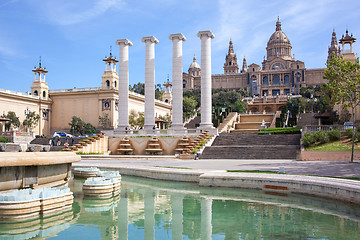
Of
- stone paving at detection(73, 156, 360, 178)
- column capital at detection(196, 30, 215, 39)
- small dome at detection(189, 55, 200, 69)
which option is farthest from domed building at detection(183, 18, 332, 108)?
stone paving at detection(73, 156, 360, 178)

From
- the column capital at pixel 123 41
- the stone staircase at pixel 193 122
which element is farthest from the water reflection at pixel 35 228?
the stone staircase at pixel 193 122

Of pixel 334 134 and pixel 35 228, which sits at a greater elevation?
pixel 334 134

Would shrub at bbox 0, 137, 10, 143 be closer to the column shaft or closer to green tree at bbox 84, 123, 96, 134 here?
green tree at bbox 84, 123, 96, 134

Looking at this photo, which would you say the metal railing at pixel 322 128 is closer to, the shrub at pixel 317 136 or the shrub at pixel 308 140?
the shrub at pixel 317 136

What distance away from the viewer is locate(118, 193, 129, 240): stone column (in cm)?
983

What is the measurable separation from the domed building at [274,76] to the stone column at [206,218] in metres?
130

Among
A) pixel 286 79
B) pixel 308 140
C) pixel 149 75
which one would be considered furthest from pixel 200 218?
pixel 286 79

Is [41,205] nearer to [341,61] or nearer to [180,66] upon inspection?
[341,61]

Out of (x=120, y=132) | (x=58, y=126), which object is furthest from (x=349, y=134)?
(x=58, y=126)

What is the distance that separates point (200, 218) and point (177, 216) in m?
0.80

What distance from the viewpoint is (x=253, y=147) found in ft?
107

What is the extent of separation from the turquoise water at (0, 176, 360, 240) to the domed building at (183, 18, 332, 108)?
129525mm

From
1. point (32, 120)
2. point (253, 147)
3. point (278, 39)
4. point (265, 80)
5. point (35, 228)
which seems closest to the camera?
point (35, 228)

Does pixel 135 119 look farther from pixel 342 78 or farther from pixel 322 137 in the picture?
pixel 342 78
